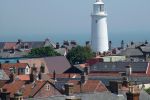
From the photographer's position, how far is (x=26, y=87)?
5334cm

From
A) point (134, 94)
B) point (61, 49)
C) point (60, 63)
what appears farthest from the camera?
point (61, 49)

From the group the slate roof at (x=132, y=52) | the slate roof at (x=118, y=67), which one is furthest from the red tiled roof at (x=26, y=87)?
the slate roof at (x=132, y=52)

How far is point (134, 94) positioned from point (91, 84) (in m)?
31.0

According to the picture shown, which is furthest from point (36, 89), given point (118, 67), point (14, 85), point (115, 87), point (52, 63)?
point (52, 63)

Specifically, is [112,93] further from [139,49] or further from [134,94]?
[139,49]

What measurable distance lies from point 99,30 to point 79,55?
26.2 m

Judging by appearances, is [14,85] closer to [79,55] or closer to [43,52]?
[79,55]

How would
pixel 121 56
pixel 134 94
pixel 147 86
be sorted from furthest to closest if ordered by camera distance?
pixel 121 56 < pixel 147 86 < pixel 134 94

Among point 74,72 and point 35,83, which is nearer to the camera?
point 35,83

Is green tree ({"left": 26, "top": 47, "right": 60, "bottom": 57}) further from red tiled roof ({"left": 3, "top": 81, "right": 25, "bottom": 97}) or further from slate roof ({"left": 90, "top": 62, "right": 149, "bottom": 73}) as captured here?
red tiled roof ({"left": 3, "top": 81, "right": 25, "bottom": 97})

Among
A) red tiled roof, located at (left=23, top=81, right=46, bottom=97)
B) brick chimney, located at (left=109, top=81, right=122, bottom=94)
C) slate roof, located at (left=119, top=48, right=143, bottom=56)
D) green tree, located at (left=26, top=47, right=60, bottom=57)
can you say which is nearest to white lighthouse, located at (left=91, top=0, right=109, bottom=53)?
green tree, located at (left=26, top=47, right=60, bottom=57)

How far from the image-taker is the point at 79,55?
109250 mm

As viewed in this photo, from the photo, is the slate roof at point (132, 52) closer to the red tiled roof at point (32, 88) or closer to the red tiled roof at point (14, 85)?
the red tiled roof at point (14, 85)

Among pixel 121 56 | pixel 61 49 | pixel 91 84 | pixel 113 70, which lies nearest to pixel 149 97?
pixel 91 84
